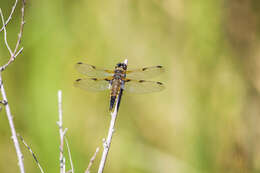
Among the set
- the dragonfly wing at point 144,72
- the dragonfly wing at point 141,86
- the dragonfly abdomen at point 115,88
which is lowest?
the dragonfly abdomen at point 115,88

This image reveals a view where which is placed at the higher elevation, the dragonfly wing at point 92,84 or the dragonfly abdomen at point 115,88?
the dragonfly wing at point 92,84

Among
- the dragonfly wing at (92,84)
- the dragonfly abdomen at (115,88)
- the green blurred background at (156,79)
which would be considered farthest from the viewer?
the green blurred background at (156,79)

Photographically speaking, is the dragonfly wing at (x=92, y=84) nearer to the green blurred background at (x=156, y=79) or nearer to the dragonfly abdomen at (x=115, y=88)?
the dragonfly abdomen at (x=115, y=88)

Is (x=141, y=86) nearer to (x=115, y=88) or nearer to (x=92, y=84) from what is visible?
(x=115, y=88)

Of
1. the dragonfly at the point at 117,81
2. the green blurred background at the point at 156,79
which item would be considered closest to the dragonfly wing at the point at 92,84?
the dragonfly at the point at 117,81

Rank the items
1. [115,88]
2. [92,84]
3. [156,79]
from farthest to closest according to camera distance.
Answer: [156,79], [92,84], [115,88]

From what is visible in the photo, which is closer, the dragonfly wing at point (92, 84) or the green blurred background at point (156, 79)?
the dragonfly wing at point (92, 84)

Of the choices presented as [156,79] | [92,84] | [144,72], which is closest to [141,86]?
[144,72]
